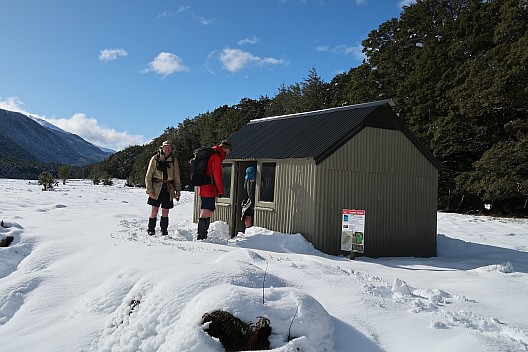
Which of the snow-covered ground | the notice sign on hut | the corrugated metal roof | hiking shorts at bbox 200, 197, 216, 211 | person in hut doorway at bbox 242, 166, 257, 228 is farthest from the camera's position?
person in hut doorway at bbox 242, 166, 257, 228

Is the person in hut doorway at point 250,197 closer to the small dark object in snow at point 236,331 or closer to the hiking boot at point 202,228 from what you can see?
the hiking boot at point 202,228

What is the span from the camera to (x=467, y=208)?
2722 cm

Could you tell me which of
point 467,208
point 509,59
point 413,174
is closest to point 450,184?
point 467,208

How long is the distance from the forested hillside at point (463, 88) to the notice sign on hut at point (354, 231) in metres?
3.80

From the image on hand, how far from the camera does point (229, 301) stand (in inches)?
132

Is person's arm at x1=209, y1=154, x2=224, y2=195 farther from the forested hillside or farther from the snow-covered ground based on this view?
the forested hillside

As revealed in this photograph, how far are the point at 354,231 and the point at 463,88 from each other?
19.3 meters

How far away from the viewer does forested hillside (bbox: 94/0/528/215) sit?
20391mm

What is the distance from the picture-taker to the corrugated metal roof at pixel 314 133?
838 centimetres

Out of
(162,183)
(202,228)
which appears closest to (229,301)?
(202,228)

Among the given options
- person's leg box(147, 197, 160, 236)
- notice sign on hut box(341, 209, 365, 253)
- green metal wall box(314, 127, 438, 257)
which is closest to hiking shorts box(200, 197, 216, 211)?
person's leg box(147, 197, 160, 236)

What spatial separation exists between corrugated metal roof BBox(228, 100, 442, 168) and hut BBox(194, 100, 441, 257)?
2 centimetres

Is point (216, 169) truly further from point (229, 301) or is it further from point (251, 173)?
point (229, 301)

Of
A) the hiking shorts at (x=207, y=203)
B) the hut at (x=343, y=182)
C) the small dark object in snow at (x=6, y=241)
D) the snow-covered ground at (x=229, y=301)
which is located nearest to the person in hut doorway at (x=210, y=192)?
the hiking shorts at (x=207, y=203)
